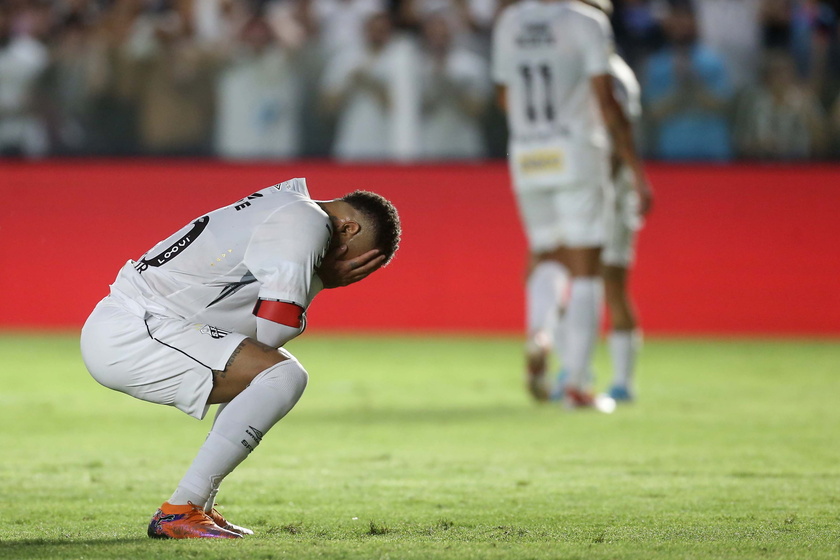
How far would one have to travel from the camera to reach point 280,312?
3789 millimetres

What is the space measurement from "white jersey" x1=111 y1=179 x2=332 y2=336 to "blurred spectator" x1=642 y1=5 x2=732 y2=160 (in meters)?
7.76

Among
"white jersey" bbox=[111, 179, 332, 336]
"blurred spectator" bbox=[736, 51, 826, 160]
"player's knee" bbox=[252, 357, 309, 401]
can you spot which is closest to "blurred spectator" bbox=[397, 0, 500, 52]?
"blurred spectator" bbox=[736, 51, 826, 160]

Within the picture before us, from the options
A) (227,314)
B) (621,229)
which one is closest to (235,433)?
(227,314)

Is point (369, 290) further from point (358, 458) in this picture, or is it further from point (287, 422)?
point (358, 458)

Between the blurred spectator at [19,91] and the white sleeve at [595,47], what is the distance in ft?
20.4

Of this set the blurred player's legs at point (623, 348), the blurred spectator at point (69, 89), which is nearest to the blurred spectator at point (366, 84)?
the blurred spectator at point (69, 89)

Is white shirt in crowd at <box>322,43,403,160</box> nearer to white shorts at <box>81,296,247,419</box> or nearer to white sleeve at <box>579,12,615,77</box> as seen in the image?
white sleeve at <box>579,12,615,77</box>

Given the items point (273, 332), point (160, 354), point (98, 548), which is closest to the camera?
point (98, 548)

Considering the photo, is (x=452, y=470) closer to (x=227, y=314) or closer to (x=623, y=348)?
(x=227, y=314)

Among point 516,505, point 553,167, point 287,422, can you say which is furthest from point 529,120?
point 516,505

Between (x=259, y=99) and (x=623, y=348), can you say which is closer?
(x=623, y=348)

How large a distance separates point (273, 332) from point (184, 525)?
60 cm

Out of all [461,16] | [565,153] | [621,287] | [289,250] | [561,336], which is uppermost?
[289,250]

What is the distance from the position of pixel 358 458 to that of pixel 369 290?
21.1 feet
